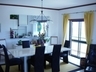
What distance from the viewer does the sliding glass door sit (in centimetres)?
586

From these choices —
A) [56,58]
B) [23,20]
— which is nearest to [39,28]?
[23,20]

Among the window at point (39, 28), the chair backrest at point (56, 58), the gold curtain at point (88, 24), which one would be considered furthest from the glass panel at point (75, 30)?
the chair backrest at point (56, 58)

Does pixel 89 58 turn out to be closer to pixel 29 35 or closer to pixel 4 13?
pixel 29 35

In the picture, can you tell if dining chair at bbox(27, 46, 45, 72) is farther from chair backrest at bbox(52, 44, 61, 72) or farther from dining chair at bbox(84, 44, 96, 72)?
dining chair at bbox(84, 44, 96, 72)

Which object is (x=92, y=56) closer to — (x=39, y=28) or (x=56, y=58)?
(x=56, y=58)

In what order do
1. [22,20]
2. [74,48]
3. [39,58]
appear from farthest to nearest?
[74,48], [22,20], [39,58]

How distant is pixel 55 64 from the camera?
4.13m

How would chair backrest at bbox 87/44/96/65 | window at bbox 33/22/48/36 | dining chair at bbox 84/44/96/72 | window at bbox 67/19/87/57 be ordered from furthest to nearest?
window at bbox 33/22/48/36 → window at bbox 67/19/87/57 → chair backrest at bbox 87/44/96/65 → dining chair at bbox 84/44/96/72

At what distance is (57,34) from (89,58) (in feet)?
10.7

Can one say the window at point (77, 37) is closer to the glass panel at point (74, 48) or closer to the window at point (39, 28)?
the glass panel at point (74, 48)

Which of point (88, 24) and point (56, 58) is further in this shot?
point (88, 24)

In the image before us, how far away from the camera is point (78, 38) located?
610 centimetres

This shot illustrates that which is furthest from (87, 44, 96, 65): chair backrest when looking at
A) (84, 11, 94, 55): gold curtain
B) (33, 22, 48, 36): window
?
(33, 22, 48, 36): window

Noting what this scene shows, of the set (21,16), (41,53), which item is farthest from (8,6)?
(41,53)
